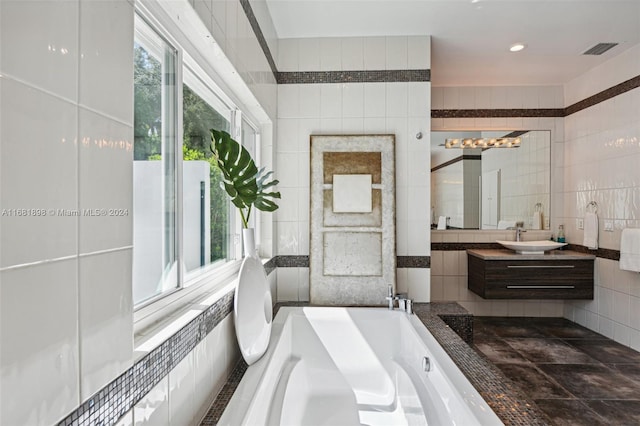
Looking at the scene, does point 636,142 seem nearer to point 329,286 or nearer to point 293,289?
point 329,286

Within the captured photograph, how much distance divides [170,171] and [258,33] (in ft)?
4.54

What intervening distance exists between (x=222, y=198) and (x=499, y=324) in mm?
3586

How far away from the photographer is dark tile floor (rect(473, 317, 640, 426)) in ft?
7.84

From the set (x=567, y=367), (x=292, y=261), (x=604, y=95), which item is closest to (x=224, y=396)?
(x=292, y=261)

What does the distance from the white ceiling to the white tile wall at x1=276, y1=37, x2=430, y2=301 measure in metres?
0.15

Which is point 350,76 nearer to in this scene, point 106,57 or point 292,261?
point 292,261

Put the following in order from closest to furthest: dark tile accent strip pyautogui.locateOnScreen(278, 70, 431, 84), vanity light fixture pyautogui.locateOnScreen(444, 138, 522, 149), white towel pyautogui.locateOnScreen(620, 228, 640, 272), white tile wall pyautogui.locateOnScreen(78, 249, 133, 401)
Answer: white tile wall pyautogui.locateOnScreen(78, 249, 133, 401) → dark tile accent strip pyautogui.locateOnScreen(278, 70, 431, 84) → white towel pyautogui.locateOnScreen(620, 228, 640, 272) → vanity light fixture pyautogui.locateOnScreen(444, 138, 522, 149)

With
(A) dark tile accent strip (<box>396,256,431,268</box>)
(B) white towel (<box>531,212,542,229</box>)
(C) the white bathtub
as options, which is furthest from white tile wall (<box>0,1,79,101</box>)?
(B) white towel (<box>531,212,542,229</box>)

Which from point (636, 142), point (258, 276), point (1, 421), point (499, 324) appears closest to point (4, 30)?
point (1, 421)

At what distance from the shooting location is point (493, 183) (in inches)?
173

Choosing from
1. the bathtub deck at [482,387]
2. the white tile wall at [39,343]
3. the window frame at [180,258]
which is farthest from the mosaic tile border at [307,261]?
the white tile wall at [39,343]

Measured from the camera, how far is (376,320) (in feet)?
8.89

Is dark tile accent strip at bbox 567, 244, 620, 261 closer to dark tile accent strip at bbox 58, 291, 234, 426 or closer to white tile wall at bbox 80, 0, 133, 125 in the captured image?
dark tile accent strip at bbox 58, 291, 234, 426

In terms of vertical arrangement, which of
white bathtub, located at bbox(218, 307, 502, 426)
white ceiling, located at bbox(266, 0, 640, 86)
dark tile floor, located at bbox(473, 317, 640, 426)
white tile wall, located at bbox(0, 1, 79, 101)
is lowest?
dark tile floor, located at bbox(473, 317, 640, 426)
